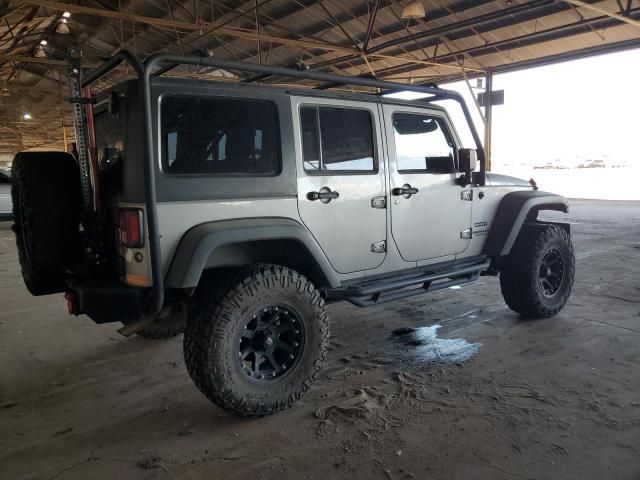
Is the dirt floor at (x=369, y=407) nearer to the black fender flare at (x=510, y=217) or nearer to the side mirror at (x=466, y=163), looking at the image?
the black fender flare at (x=510, y=217)

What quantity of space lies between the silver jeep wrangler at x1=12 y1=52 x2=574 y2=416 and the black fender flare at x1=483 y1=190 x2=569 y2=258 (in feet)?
2.76

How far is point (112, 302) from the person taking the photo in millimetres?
2568

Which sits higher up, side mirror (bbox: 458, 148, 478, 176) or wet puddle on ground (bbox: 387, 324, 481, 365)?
side mirror (bbox: 458, 148, 478, 176)

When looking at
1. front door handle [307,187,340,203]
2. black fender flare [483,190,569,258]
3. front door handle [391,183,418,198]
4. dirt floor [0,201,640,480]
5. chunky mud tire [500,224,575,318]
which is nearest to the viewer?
dirt floor [0,201,640,480]

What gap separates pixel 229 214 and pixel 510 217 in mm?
2524

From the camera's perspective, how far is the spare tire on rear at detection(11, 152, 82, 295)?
2713 mm

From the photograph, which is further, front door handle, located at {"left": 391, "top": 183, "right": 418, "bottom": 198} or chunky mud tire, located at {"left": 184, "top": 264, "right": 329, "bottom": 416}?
front door handle, located at {"left": 391, "top": 183, "right": 418, "bottom": 198}

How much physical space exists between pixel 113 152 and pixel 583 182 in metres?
Result: 25.2

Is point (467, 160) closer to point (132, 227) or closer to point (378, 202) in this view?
point (378, 202)

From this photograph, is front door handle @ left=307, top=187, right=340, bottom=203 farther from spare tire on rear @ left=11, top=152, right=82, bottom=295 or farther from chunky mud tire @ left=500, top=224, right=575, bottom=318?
chunky mud tire @ left=500, top=224, right=575, bottom=318

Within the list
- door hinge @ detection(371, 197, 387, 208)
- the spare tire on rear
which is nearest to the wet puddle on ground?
door hinge @ detection(371, 197, 387, 208)

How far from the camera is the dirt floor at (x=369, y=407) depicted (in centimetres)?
238

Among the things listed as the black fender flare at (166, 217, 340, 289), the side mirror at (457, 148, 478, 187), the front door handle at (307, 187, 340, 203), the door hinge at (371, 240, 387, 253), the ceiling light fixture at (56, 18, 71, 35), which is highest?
the ceiling light fixture at (56, 18, 71, 35)

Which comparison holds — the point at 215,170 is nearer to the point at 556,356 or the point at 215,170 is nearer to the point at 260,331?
the point at 260,331
